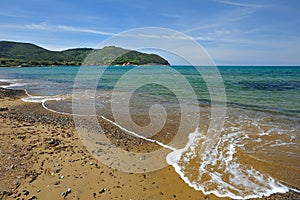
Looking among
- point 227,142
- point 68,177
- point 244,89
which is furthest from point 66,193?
point 244,89

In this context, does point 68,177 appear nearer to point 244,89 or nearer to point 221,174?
point 221,174

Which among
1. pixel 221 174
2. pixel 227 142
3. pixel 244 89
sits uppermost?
pixel 244 89

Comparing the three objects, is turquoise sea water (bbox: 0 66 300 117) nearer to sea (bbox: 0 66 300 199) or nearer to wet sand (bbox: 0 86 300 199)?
sea (bbox: 0 66 300 199)

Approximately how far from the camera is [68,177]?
6285 mm

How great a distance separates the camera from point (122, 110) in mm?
15992

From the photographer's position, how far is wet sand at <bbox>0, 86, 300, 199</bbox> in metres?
5.66

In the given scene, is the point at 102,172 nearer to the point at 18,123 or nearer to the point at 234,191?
the point at 234,191

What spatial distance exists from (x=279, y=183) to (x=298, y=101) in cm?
1663

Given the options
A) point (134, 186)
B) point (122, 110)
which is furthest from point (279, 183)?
point (122, 110)

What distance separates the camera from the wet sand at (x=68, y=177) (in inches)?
223

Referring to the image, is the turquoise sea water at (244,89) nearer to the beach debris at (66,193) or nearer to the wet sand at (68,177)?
the wet sand at (68,177)

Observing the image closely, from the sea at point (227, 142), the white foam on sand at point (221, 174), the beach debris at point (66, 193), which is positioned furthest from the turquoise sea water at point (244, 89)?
the beach debris at point (66, 193)

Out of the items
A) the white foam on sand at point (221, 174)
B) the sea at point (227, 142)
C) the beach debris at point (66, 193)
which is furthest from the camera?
the sea at point (227, 142)

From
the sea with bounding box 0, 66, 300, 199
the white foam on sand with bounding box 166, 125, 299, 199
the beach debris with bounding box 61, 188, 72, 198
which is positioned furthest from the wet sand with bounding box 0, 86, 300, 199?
the sea with bounding box 0, 66, 300, 199
